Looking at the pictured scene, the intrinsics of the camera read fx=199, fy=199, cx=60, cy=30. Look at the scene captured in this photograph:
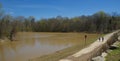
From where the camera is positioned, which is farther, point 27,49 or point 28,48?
point 28,48

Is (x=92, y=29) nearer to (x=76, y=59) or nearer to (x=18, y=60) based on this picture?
(x=18, y=60)

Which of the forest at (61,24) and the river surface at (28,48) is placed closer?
the river surface at (28,48)

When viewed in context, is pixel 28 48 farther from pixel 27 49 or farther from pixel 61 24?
pixel 61 24

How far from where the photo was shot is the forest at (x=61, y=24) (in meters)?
43.8

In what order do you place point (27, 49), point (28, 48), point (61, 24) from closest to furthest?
point (27, 49) → point (28, 48) → point (61, 24)

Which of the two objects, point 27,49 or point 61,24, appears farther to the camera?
point 61,24

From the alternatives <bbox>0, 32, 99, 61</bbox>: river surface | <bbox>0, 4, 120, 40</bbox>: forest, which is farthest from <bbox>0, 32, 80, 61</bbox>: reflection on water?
<bbox>0, 4, 120, 40</bbox>: forest

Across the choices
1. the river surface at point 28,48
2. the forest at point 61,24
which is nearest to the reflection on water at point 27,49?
the river surface at point 28,48

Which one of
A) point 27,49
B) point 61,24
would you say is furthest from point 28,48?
point 61,24

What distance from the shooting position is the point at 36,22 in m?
→ 106

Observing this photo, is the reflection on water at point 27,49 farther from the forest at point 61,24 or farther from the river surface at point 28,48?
the forest at point 61,24

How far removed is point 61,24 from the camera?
323ft

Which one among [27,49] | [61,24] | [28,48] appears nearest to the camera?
[27,49]

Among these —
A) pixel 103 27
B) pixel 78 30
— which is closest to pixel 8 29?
pixel 103 27
